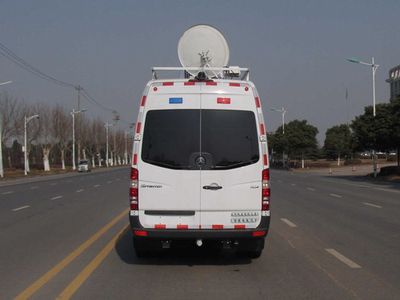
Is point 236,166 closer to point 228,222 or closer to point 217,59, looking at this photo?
point 228,222

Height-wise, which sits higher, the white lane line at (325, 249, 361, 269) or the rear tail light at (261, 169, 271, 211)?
the rear tail light at (261, 169, 271, 211)

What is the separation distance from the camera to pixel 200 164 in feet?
27.8

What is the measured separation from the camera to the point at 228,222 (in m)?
8.42

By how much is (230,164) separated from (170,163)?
2.73ft

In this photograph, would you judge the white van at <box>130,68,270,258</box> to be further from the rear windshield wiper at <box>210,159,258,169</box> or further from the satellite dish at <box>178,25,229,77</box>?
the satellite dish at <box>178,25,229,77</box>

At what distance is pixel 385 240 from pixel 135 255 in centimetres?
500

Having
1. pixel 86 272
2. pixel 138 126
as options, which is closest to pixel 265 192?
pixel 138 126

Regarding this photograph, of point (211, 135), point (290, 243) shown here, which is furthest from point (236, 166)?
point (290, 243)

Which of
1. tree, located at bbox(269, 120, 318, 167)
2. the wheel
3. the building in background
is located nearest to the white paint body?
the wheel

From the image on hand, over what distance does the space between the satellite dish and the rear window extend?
10.1 ft

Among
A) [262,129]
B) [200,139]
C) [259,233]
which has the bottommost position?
[259,233]

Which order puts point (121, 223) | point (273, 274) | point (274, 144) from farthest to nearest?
point (274, 144)
point (121, 223)
point (273, 274)

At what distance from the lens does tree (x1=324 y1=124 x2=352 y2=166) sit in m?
95.1

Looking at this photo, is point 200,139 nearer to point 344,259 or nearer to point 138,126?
point 138,126
